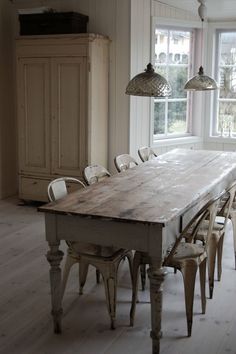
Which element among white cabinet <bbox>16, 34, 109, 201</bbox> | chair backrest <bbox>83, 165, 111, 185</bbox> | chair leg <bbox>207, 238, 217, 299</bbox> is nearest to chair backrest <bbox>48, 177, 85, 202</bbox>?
chair backrest <bbox>83, 165, 111, 185</bbox>

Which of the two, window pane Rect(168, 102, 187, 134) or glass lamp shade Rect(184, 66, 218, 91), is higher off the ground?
glass lamp shade Rect(184, 66, 218, 91)

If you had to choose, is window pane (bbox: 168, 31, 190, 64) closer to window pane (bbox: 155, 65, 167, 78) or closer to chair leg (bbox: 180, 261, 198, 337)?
window pane (bbox: 155, 65, 167, 78)

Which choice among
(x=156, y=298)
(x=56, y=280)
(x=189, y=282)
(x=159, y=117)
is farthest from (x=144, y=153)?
(x=156, y=298)

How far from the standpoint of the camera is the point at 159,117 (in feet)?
20.0

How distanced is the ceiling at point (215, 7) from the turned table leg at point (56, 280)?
3.68 meters

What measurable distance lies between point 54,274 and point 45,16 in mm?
3403

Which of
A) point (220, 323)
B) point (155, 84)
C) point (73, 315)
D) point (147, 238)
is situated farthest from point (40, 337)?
point (155, 84)

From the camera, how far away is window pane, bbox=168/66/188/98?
6.14m

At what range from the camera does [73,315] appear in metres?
3.04

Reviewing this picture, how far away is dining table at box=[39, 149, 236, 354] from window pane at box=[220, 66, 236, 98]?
10.3ft

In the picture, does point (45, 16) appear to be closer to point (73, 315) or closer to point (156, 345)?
point (73, 315)

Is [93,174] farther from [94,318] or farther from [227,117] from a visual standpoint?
[227,117]

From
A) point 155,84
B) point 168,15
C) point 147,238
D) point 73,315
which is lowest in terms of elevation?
point 73,315

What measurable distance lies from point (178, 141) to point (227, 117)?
803 millimetres
